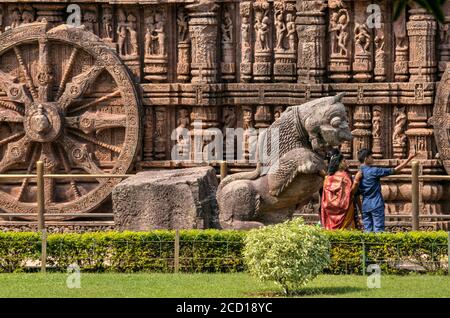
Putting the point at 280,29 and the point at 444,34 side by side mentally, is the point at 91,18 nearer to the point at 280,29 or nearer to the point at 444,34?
the point at 280,29

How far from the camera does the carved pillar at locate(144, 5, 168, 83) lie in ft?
98.9

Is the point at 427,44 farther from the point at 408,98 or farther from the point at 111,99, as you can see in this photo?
the point at 111,99

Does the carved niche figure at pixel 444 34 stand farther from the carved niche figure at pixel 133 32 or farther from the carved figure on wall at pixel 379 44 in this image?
the carved niche figure at pixel 133 32

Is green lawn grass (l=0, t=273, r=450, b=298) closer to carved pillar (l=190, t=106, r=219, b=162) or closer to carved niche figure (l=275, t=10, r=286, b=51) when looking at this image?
carved pillar (l=190, t=106, r=219, b=162)

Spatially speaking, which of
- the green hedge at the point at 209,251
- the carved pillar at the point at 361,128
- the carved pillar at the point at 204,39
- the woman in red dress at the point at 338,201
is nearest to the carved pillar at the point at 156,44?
the carved pillar at the point at 204,39

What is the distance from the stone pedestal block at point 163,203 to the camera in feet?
81.1

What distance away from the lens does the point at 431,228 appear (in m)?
28.7

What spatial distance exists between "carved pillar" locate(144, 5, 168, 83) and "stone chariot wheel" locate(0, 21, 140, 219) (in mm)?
539

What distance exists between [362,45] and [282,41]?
118 centimetres

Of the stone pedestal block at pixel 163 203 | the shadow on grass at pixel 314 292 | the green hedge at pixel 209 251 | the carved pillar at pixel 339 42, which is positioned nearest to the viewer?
the shadow on grass at pixel 314 292

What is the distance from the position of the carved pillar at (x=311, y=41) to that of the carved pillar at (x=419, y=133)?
57.4 inches

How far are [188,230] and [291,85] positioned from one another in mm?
5934

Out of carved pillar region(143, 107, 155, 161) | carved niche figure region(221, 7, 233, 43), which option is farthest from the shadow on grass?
carved niche figure region(221, 7, 233, 43)
